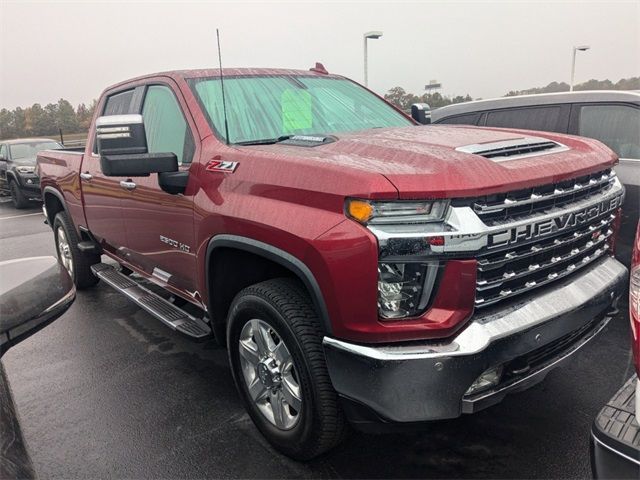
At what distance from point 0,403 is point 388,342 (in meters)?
1.36

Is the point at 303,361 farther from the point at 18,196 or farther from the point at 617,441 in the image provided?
the point at 18,196

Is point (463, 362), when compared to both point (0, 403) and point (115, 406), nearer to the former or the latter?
point (0, 403)

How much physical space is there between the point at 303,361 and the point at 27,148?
587 inches

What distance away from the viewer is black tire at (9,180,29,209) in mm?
13656

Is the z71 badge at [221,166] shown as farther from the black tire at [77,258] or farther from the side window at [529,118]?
the side window at [529,118]

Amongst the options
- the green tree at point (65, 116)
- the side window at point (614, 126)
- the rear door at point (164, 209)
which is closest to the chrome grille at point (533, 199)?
the rear door at point (164, 209)

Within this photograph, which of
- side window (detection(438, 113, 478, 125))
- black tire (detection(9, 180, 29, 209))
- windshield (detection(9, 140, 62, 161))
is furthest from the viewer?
windshield (detection(9, 140, 62, 161))

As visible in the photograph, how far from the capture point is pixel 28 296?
1657 mm

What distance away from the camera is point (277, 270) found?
280cm

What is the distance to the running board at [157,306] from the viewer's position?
3.36m

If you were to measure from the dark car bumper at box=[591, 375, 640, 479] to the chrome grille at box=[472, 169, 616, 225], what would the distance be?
2.58 feet

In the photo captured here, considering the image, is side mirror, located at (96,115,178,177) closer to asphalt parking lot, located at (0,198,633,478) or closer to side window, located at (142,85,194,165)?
side window, located at (142,85,194,165)

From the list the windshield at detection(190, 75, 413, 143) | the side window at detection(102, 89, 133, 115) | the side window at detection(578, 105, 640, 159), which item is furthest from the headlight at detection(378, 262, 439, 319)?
the side window at detection(578, 105, 640, 159)

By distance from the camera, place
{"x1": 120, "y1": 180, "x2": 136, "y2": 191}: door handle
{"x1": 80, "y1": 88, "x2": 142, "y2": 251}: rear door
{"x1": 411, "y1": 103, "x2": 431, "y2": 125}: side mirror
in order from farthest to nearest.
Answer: {"x1": 411, "y1": 103, "x2": 431, "y2": 125}: side mirror
{"x1": 80, "y1": 88, "x2": 142, "y2": 251}: rear door
{"x1": 120, "y1": 180, "x2": 136, "y2": 191}: door handle
